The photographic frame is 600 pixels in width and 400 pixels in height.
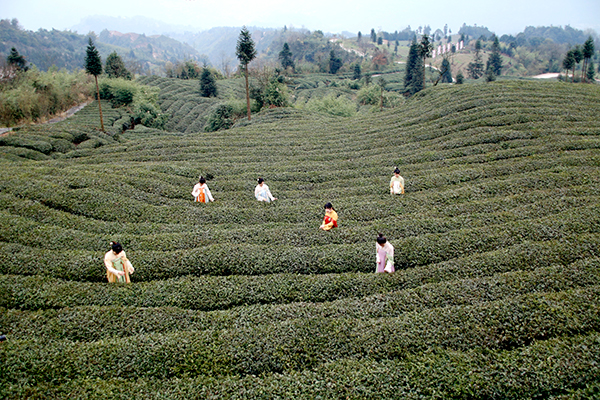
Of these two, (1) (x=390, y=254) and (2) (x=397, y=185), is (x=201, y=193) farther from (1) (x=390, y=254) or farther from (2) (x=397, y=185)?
(1) (x=390, y=254)

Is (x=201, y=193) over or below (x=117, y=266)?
over

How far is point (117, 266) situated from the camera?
10.1 metres

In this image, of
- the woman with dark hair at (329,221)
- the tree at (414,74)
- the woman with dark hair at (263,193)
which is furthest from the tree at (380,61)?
the woman with dark hair at (329,221)

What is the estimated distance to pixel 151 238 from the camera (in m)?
12.5

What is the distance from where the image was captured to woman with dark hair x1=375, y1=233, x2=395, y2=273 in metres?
10.2

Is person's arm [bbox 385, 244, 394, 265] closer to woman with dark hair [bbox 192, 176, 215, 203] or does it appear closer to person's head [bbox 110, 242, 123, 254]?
person's head [bbox 110, 242, 123, 254]

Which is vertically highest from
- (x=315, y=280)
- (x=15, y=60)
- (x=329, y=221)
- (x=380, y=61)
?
(x=380, y=61)

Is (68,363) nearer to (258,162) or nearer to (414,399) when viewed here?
(414,399)

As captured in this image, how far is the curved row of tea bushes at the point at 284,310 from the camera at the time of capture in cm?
816

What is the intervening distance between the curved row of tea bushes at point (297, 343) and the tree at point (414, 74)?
267ft

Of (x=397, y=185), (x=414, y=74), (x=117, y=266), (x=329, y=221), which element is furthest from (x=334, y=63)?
(x=117, y=266)

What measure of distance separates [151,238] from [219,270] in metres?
3.49

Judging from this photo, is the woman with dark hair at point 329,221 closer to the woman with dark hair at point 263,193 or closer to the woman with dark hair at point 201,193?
the woman with dark hair at point 263,193

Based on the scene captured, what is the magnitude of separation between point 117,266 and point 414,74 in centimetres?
8693
